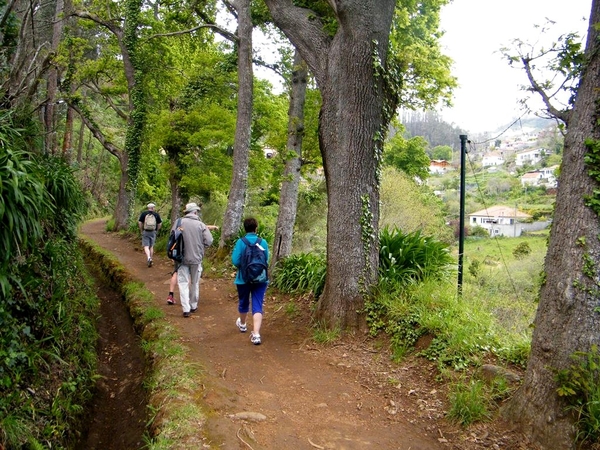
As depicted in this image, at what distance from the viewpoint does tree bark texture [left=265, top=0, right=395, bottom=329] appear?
5824mm

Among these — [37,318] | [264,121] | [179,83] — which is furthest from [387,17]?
[179,83]

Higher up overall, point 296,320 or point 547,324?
point 547,324

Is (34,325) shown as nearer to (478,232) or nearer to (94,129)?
(94,129)

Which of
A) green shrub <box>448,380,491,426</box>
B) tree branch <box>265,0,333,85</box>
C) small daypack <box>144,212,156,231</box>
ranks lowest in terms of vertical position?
green shrub <box>448,380,491,426</box>

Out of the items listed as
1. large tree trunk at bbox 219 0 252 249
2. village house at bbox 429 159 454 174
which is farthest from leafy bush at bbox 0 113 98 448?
village house at bbox 429 159 454 174

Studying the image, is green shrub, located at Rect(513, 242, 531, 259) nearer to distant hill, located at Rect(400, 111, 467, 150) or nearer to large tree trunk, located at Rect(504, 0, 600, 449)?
large tree trunk, located at Rect(504, 0, 600, 449)

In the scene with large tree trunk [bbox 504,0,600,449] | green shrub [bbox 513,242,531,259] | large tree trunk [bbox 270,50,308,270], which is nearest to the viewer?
large tree trunk [bbox 504,0,600,449]

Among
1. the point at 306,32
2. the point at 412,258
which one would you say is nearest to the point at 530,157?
the point at 412,258

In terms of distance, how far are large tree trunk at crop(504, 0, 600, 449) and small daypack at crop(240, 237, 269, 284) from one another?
3351 millimetres

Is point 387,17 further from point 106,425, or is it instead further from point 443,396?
point 106,425

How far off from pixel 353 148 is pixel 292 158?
3.79m

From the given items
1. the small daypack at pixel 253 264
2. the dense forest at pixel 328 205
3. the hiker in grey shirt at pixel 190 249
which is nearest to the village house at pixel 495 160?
the dense forest at pixel 328 205

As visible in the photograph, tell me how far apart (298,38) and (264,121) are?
26.1 ft

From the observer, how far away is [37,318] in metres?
4.75
